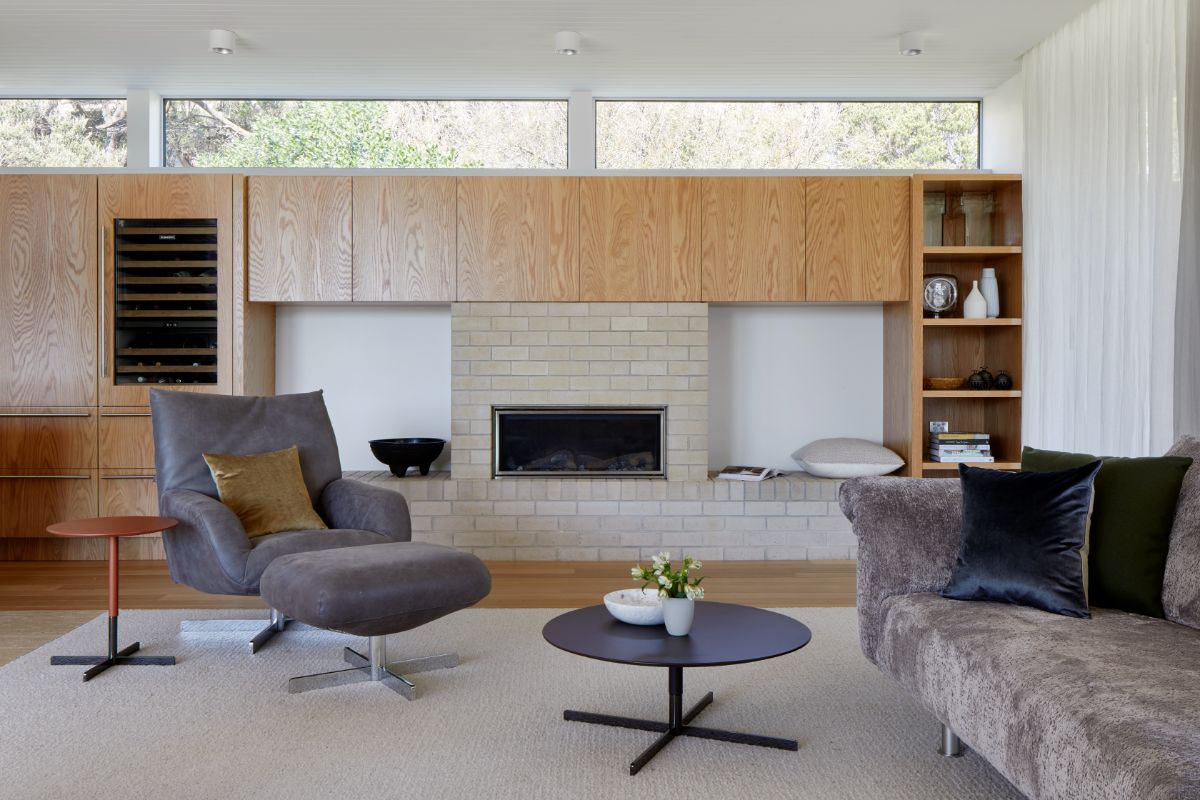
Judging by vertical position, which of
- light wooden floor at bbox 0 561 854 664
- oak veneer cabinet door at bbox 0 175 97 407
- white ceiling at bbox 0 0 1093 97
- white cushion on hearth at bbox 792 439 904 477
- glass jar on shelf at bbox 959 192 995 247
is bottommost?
light wooden floor at bbox 0 561 854 664

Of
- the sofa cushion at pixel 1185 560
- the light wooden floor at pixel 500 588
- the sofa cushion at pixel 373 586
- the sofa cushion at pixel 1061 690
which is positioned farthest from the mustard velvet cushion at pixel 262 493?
the sofa cushion at pixel 1185 560

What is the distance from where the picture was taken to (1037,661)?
6.76ft

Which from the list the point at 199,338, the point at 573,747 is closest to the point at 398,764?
the point at 573,747

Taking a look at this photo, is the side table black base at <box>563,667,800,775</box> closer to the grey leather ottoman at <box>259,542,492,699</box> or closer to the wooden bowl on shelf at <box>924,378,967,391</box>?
the grey leather ottoman at <box>259,542,492,699</box>

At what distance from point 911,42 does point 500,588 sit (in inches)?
129

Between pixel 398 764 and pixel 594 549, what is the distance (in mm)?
2864

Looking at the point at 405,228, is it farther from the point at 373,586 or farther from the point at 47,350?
the point at 373,586

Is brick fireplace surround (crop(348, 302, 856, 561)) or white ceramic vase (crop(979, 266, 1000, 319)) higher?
white ceramic vase (crop(979, 266, 1000, 319))

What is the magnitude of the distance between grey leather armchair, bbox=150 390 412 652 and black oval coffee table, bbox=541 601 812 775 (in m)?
1.18

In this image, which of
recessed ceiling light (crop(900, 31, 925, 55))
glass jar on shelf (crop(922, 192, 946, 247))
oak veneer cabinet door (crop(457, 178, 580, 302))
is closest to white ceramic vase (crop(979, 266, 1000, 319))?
glass jar on shelf (crop(922, 192, 946, 247))

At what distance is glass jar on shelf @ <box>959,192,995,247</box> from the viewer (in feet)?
18.1

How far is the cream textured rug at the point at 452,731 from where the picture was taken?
2389mm

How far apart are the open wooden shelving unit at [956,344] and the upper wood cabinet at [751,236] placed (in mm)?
656

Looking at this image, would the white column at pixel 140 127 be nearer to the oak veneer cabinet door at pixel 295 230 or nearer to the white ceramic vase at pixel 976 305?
the oak veneer cabinet door at pixel 295 230
